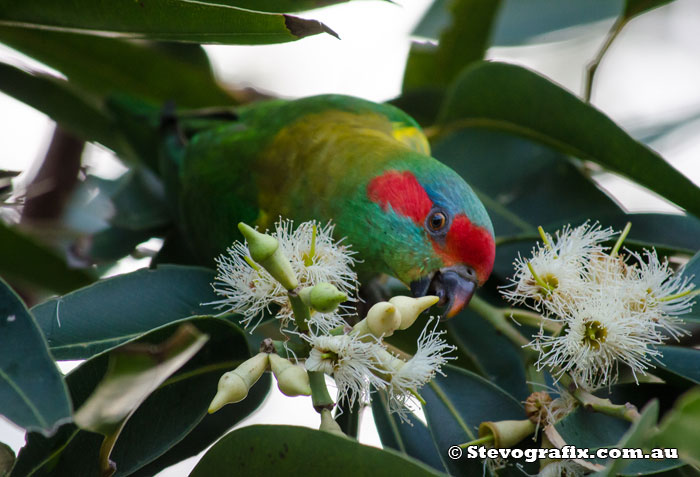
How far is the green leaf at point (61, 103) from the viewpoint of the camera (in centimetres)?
214

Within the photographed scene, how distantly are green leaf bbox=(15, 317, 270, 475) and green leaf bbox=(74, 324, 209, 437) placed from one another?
0.02 m

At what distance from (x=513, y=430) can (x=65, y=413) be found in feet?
2.42

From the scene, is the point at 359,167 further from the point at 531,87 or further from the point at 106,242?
the point at 106,242

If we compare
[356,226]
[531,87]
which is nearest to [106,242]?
[356,226]

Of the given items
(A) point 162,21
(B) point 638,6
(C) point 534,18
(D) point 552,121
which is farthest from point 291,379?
(C) point 534,18

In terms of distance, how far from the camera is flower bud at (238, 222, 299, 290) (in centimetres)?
102

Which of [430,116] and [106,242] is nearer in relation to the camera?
[106,242]

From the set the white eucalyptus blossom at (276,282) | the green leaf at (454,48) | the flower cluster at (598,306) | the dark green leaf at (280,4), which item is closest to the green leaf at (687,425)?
the flower cluster at (598,306)

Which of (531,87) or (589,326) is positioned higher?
(531,87)

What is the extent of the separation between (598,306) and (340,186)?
78 cm

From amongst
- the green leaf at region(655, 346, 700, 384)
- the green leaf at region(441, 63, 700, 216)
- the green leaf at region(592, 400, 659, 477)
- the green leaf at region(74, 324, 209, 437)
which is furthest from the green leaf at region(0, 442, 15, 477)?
the green leaf at region(441, 63, 700, 216)

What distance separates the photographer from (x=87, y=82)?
8.13 ft

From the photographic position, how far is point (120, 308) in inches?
52.4

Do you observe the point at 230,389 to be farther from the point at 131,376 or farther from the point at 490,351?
the point at 490,351
